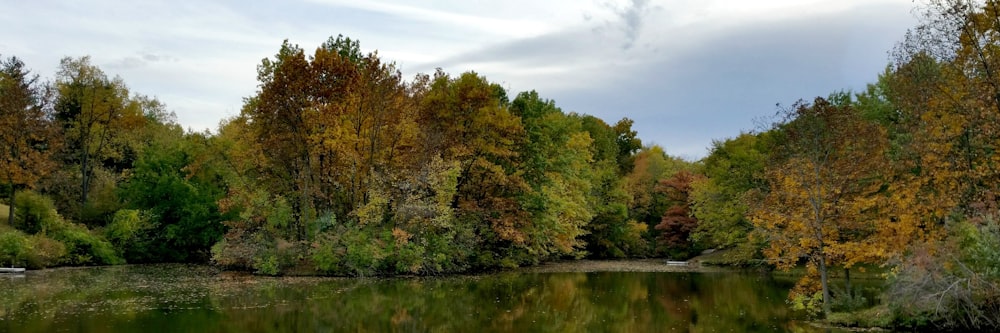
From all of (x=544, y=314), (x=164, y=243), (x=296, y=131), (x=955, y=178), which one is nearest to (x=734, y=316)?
(x=544, y=314)

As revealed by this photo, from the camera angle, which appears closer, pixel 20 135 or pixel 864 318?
pixel 864 318

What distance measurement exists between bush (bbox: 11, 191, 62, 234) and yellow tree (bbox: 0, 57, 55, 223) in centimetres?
56

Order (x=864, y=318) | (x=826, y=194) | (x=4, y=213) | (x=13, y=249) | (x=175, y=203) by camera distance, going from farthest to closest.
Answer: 1. (x=175, y=203)
2. (x=4, y=213)
3. (x=13, y=249)
4. (x=826, y=194)
5. (x=864, y=318)

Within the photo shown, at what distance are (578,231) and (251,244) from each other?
66.4 feet

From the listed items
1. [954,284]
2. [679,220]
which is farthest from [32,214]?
[954,284]

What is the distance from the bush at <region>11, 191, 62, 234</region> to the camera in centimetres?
3906

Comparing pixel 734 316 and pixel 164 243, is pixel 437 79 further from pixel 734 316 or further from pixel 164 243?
pixel 734 316

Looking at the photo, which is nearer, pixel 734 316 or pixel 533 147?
pixel 734 316

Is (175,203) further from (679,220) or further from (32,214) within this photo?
(679,220)

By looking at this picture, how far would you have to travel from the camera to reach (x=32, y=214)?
3944 cm

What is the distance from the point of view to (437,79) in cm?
4206

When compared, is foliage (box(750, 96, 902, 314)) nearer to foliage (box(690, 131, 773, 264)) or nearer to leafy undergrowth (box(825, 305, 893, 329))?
leafy undergrowth (box(825, 305, 893, 329))

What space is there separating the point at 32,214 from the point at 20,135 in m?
6.06

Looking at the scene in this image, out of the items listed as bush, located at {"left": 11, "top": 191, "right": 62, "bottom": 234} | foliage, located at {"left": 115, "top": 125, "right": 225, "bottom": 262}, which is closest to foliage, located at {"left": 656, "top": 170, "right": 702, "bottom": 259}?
foliage, located at {"left": 115, "top": 125, "right": 225, "bottom": 262}
